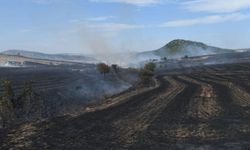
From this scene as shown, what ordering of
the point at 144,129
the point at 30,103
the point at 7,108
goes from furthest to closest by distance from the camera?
the point at 30,103
the point at 7,108
the point at 144,129

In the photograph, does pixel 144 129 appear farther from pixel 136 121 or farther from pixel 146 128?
pixel 136 121

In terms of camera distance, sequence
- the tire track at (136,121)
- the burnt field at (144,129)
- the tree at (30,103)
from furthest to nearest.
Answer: the tree at (30,103) < the tire track at (136,121) < the burnt field at (144,129)

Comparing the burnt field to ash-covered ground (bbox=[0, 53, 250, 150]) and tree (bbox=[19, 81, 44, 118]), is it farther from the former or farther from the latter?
tree (bbox=[19, 81, 44, 118])

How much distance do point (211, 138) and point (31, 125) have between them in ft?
30.5

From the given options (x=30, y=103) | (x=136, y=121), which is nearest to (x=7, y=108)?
(x=30, y=103)

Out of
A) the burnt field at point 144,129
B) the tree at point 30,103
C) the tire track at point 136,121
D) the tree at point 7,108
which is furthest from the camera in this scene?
the tree at point 30,103

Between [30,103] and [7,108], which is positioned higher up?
[7,108]

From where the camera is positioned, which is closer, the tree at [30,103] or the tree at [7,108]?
the tree at [7,108]

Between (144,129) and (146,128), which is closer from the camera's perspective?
(144,129)

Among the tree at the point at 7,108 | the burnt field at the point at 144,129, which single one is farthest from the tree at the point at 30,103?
the burnt field at the point at 144,129

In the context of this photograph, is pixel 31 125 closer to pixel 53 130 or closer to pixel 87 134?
pixel 53 130

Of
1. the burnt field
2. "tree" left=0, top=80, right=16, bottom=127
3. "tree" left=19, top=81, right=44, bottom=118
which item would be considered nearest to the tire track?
the burnt field

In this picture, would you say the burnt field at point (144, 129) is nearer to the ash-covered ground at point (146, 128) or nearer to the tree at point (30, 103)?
the ash-covered ground at point (146, 128)

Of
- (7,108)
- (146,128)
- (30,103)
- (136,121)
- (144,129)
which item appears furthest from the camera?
(30,103)
